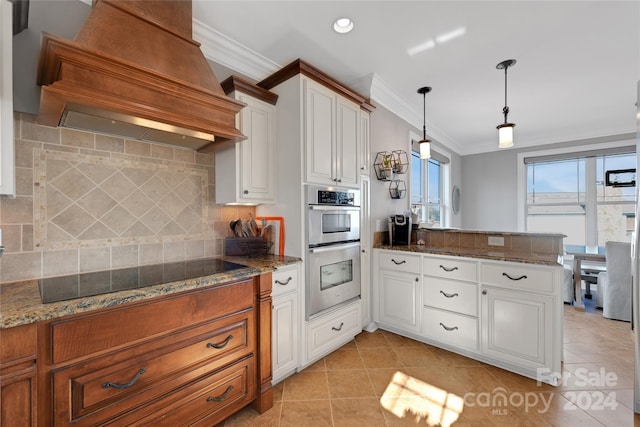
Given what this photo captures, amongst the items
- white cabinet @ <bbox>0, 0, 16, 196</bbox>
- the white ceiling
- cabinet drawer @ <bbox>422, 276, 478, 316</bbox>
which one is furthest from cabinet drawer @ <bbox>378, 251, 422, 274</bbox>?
white cabinet @ <bbox>0, 0, 16, 196</bbox>

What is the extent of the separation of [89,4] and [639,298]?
376 centimetres

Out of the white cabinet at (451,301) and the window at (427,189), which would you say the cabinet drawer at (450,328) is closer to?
the white cabinet at (451,301)

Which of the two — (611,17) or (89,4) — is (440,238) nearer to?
(611,17)

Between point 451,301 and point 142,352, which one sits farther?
point 451,301

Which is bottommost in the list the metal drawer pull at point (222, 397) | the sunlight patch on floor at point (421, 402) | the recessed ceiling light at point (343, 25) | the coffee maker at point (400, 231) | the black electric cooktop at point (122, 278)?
the sunlight patch on floor at point (421, 402)

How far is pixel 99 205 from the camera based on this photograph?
5.39 ft

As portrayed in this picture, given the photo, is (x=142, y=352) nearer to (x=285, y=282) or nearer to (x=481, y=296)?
(x=285, y=282)

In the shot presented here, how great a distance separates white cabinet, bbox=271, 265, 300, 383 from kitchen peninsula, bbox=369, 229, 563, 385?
1.19 meters

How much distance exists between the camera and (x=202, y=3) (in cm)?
178

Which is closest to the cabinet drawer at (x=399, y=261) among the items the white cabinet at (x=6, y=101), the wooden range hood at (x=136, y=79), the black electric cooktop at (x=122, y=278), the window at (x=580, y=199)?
the black electric cooktop at (x=122, y=278)

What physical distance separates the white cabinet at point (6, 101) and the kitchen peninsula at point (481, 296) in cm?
268

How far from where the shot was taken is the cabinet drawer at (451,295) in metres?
2.29

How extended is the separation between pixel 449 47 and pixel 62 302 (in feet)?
9.96

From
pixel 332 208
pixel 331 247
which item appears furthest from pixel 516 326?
pixel 332 208
